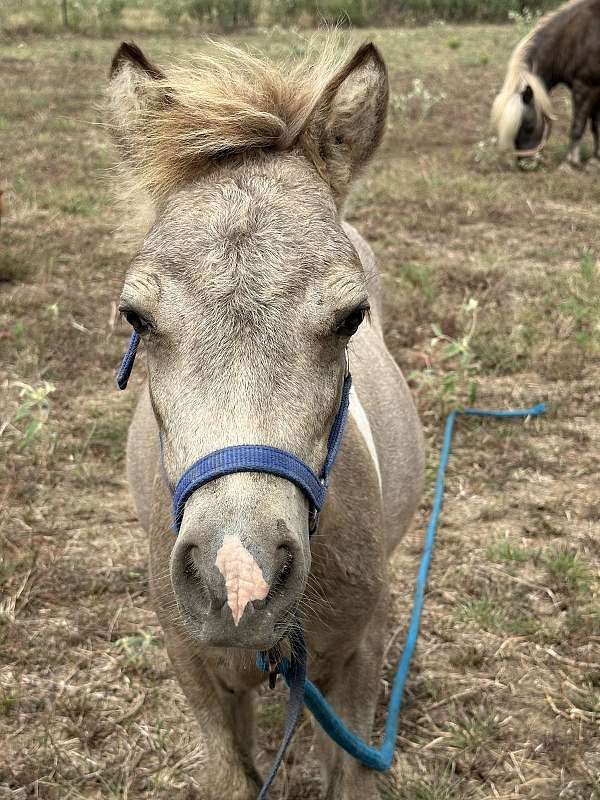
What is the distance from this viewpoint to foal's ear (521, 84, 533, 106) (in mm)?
9562

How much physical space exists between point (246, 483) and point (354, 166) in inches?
40.0

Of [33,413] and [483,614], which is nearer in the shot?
[483,614]

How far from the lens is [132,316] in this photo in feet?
5.52

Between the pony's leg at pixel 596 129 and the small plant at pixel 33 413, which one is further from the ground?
the small plant at pixel 33 413

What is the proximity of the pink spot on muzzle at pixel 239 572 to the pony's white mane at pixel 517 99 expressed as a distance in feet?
29.2

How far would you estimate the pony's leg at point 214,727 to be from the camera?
7.03 ft

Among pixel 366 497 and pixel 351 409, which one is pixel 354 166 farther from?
pixel 366 497

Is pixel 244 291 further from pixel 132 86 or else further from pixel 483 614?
pixel 483 614

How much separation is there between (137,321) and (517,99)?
349 inches

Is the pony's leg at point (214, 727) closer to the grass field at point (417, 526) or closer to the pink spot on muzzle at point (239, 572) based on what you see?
the grass field at point (417, 526)

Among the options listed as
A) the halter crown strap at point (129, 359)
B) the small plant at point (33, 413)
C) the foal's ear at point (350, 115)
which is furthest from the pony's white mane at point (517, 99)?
the halter crown strap at point (129, 359)

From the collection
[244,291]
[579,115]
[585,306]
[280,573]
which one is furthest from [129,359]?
[579,115]

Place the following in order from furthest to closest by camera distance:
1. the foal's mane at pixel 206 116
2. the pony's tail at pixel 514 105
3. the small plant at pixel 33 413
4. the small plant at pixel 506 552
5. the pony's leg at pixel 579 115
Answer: the pony's leg at pixel 579 115 → the pony's tail at pixel 514 105 → the small plant at pixel 33 413 → the small plant at pixel 506 552 → the foal's mane at pixel 206 116

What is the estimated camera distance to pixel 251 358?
1501 millimetres
